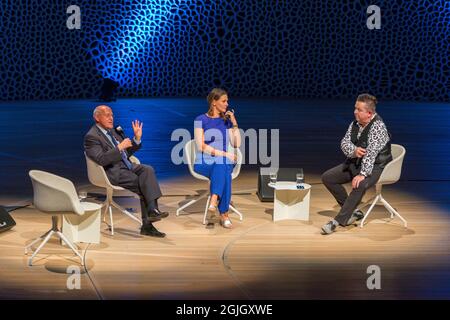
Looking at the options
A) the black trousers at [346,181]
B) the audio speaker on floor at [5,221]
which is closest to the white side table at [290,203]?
the black trousers at [346,181]

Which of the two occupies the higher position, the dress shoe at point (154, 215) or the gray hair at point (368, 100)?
the gray hair at point (368, 100)

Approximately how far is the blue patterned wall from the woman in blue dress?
13031 mm

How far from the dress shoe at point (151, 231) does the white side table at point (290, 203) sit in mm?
1197

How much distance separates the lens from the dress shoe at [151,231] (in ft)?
21.7

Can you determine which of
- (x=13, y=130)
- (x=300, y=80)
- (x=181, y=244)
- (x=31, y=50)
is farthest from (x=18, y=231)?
(x=300, y=80)

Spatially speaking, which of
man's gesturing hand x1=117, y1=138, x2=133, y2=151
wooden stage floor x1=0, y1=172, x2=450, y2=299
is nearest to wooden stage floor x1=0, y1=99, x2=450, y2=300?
wooden stage floor x1=0, y1=172, x2=450, y2=299

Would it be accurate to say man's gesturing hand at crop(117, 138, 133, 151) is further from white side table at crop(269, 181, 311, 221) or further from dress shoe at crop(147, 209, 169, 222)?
white side table at crop(269, 181, 311, 221)

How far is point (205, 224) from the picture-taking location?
23.1ft

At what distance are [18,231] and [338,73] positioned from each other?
14.8 metres

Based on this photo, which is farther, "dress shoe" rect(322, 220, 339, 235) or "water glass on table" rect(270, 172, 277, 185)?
"water glass on table" rect(270, 172, 277, 185)

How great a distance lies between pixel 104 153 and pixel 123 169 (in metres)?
0.24

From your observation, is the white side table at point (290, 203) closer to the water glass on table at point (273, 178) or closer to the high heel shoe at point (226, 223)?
the water glass on table at point (273, 178)

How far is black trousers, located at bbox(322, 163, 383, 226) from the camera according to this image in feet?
22.1

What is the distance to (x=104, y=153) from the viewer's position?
6668 millimetres
